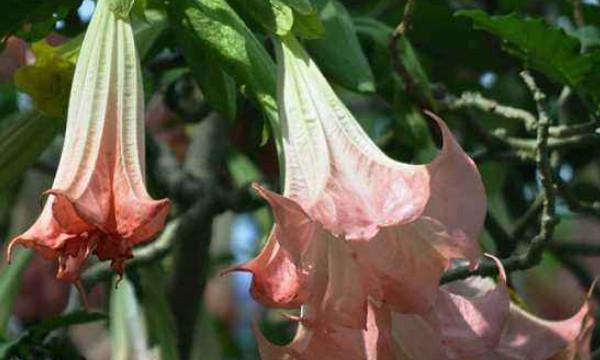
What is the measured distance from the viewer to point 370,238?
1189 mm

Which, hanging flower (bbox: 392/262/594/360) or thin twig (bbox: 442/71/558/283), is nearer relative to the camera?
hanging flower (bbox: 392/262/594/360)

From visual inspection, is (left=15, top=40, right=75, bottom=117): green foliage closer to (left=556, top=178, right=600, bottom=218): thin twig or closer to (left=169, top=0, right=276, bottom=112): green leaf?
(left=169, top=0, right=276, bottom=112): green leaf

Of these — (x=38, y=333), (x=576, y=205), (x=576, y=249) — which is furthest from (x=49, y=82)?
(x=576, y=249)

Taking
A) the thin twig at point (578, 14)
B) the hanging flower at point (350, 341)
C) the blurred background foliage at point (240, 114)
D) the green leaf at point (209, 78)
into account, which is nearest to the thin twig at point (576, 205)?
the blurred background foliage at point (240, 114)

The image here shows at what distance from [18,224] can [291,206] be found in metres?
1.48

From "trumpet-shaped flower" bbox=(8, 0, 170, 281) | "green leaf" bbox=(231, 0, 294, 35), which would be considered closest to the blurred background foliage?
"green leaf" bbox=(231, 0, 294, 35)

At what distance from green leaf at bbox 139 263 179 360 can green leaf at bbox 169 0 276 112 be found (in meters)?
0.47

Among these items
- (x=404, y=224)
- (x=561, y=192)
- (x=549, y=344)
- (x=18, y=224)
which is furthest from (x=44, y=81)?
(x=18, y=224)

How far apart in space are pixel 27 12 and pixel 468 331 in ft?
1.83

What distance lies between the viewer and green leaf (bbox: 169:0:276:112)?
1.37 metres

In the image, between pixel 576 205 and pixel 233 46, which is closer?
pixel 233 46

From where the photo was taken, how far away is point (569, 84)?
5.32 feet

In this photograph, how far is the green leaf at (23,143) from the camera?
1.54 metres

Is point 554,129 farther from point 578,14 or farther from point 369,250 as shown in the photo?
point 369,250
